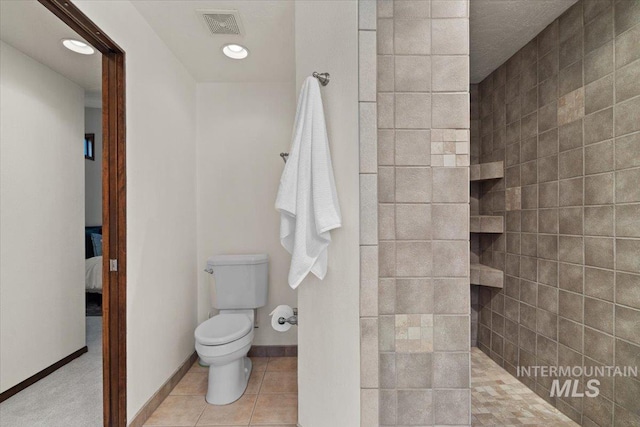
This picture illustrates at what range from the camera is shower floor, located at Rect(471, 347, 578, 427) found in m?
1.63

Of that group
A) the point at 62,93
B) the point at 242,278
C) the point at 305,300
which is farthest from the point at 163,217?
the point at 305,300

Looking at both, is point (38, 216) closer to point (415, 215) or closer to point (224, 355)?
point (224, 355)

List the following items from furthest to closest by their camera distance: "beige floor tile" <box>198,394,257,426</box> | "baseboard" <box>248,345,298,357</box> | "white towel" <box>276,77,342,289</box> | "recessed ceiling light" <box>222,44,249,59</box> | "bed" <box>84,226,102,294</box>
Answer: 1. "baseboard" <box>248,345,298,357</box>
2. "recessed ceiling light" <box>222,44,249,59</box>
3. "bed" <box>84,226,102,294</box>
4. "beige floor tile" <box>198,394,257,426</box>
5. "white towel" <box>276,77,342,289</box>

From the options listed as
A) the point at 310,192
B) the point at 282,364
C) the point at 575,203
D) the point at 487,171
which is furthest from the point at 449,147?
the point at 282,364

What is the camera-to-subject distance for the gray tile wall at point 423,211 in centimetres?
129

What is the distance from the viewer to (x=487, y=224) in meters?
2.31

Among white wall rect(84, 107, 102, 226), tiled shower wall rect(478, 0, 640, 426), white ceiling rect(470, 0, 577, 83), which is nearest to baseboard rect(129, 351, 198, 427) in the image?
white wall rect(84, 107, 102, 226)

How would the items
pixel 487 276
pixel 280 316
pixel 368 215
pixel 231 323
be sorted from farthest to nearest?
pixel 487 276, pixel 231 323, pixel 280 316, pixel 368 215

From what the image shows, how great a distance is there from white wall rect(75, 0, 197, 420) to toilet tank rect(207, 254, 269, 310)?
0.73ft

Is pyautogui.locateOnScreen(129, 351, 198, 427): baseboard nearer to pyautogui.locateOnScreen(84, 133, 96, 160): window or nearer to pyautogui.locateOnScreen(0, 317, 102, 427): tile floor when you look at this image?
pyautogui.locateOnScreen(0, 317, 102, 427): tile floor

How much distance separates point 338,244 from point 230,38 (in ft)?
4.96

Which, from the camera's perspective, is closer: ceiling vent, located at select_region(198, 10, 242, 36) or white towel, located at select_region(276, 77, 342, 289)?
white towel, located at select_region(276, 77, 342, 289)

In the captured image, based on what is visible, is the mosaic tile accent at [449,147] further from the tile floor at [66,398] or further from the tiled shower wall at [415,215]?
the tile floor at [66,398]

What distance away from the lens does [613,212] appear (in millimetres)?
1461
